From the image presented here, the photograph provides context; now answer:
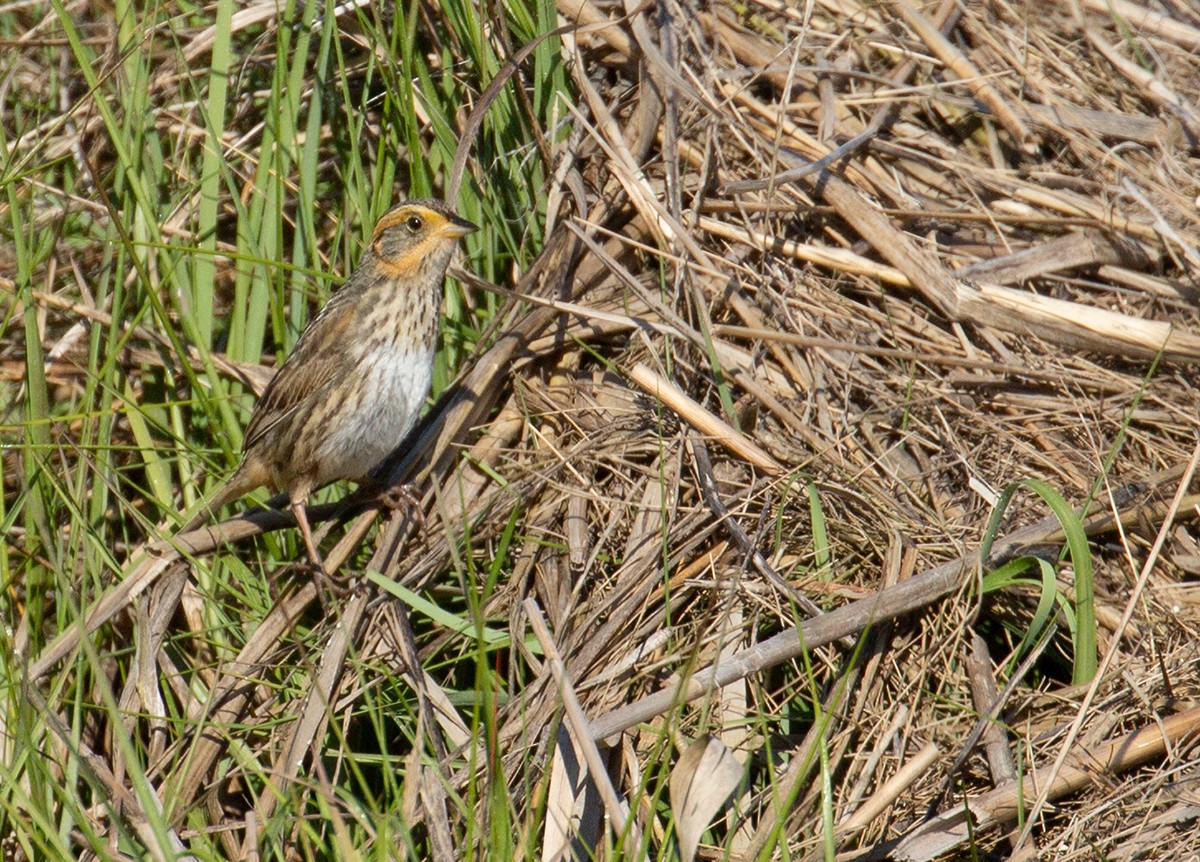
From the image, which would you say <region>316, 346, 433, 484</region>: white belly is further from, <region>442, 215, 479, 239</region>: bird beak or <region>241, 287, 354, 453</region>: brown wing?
<region>442, 215, 479, 239</region>: bird beak

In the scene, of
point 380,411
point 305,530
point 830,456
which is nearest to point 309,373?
point 380,411

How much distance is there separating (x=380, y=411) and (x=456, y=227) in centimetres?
66

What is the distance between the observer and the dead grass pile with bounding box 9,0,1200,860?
145 inches

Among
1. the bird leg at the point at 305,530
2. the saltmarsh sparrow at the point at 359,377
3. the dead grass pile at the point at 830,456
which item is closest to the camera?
the dead grass pile at the point at 830,456

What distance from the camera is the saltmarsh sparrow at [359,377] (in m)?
4.45

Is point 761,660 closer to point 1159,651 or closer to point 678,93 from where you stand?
point 1159,651

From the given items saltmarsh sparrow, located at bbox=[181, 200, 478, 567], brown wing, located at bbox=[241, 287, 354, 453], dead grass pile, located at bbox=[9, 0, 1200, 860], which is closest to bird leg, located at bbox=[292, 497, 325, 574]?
saltmarsh sparrow, located at bbox=[181, 200, 478, 567]

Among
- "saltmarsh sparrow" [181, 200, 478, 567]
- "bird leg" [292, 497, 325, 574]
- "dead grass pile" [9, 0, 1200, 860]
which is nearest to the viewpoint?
"dead grass pile" [9, 0, 1200, 860]

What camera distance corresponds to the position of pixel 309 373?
14.9 ft

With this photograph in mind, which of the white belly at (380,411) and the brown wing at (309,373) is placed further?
the brown wing at (309,373)

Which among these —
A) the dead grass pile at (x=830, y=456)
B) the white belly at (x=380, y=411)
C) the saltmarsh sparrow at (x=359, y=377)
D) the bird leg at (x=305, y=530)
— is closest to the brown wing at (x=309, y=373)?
the saltmarsh sparrow at (x=359, y=377)

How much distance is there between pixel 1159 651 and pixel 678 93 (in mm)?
2532

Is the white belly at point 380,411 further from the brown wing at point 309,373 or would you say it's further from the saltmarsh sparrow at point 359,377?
the brown wing at point 309,373

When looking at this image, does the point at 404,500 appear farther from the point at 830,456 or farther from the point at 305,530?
the point at 830,456
